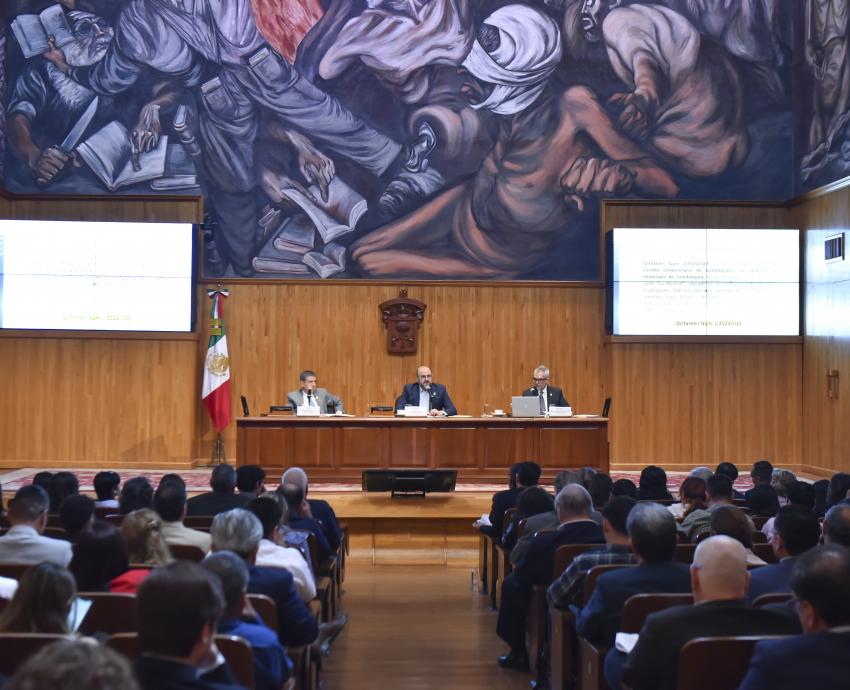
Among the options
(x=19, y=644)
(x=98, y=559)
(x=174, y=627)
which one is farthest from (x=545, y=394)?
(x=174, y=627)

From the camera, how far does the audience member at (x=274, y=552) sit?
471cm

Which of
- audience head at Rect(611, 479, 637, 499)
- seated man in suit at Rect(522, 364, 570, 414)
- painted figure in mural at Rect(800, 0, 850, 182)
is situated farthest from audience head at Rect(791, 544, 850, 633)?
painted figure in mural at Rect(800, 0, 850, 182)

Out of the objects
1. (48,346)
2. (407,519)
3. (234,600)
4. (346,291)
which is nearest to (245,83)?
(346,291)

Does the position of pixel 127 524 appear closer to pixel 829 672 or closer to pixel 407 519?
pixel 829 672

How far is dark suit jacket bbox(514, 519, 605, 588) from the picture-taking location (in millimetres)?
5473

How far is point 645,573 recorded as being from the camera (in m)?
4.11

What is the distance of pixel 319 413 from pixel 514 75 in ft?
21.1

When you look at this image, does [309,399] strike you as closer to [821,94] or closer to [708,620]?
[821,94]

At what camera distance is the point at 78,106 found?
1473 centimetres

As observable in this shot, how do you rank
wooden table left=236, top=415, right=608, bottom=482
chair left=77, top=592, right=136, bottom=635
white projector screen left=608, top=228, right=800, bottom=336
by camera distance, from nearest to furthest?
1. chair left=77, top=592, right=136, bottom=635
2. wooden table left=236, top=415, right=608, bottom=482
3. white projector screen left=608, top=228, right=800, bottom=336

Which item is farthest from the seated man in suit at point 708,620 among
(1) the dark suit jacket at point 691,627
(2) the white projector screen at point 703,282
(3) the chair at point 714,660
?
(2) the white projector screen at point 703,282

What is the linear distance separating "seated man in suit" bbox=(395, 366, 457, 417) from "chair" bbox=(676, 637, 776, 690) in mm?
9620

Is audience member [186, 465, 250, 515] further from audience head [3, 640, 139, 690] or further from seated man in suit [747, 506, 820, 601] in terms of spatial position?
audience head [3, 640, 139, 690]

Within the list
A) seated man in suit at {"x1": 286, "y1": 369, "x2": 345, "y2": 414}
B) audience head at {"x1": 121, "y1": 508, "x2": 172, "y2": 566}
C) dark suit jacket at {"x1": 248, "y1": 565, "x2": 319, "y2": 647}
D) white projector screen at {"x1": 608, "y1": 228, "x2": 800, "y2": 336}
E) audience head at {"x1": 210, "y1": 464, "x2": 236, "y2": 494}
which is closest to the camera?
dark suit jacket at {"x1": 248, "y1": 565, "x2": 319, "y2": 647}
